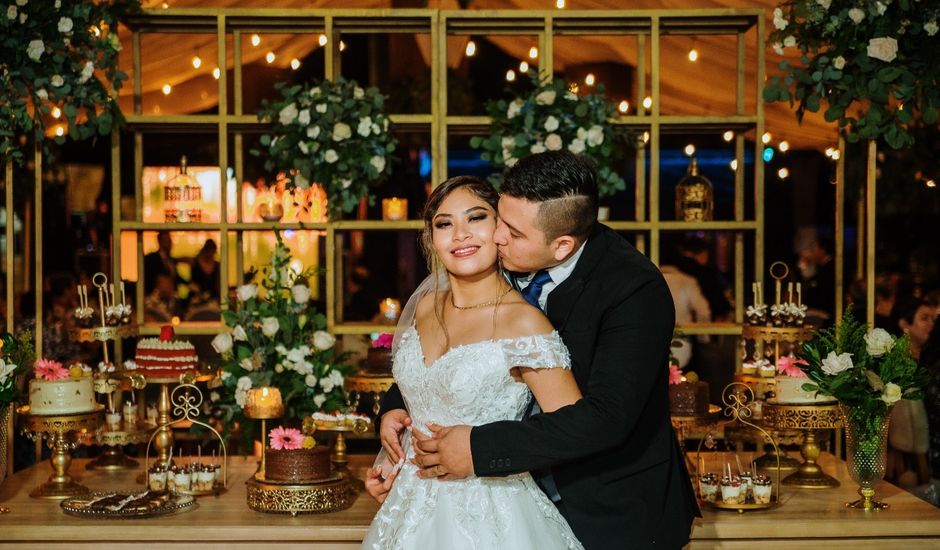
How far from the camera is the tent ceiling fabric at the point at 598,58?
483 cm

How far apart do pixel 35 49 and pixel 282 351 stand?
1446 mm

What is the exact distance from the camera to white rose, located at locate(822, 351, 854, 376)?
3270mm

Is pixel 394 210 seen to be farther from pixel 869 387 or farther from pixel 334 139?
pixel 869 387

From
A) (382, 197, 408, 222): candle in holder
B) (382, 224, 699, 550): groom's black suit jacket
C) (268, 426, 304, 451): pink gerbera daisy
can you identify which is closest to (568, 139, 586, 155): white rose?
(382, 197, 408, 222): candle in holder

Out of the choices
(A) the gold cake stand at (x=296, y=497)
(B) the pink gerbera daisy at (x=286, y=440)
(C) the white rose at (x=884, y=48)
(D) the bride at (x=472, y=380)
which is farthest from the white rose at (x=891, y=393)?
(B) the pink gerbera daisy at (x=286, y=440)

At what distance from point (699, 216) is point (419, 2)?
6.41 ft

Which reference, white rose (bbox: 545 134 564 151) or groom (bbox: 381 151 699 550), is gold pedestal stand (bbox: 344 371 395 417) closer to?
white rose (bbox: 545 134 564 151)

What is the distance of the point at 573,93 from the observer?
4.13m

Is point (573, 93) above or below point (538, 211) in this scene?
above

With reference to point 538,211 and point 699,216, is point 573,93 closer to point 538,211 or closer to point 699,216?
point 699,216

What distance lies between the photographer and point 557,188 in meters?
2.23

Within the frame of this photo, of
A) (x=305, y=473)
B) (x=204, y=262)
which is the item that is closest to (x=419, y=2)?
(x=204, y=262)

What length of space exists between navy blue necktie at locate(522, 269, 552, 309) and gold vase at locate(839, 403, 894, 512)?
4.67 ft

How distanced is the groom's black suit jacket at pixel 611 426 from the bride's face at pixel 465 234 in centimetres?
19
